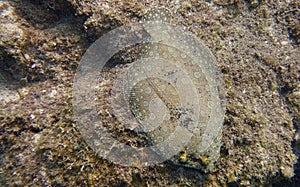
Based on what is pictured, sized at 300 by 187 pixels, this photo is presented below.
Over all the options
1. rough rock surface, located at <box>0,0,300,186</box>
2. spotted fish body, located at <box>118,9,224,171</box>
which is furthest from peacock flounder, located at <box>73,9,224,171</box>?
rough rock surface, located at <box>0,0,300,186</box>

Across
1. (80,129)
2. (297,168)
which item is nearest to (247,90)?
(297,168)

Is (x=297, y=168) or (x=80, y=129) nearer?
(x=80, y=129)

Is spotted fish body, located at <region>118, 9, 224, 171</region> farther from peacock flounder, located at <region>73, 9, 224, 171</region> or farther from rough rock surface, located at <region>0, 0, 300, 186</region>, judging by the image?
rough rock surface, located at <region>0, 0, 300, 186</region>

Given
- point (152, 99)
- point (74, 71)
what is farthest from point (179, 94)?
point (74, 71)

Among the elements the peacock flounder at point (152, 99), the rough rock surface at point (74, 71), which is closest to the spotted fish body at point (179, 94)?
the peacock flounder at point (152, 99)

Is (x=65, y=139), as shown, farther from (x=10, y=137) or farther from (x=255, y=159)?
(x=255, y=159)

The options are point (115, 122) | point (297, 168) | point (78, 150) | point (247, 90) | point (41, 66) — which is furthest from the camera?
point (297, 168)

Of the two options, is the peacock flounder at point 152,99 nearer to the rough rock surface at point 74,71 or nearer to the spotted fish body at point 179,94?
the spotted fish body at point 179,94

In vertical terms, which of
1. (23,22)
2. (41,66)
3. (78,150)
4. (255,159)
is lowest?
(255,159)
